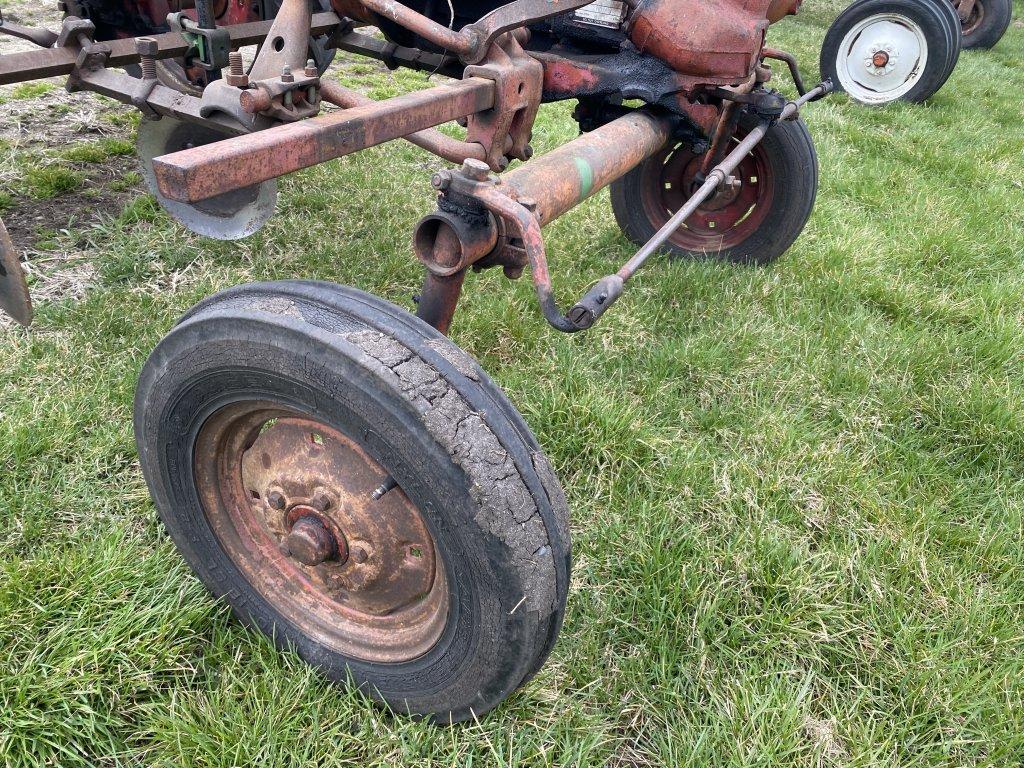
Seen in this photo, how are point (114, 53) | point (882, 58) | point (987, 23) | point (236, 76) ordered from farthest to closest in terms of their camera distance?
point (987, 23)
point (882, 58)
point (114, 53)
point (236, 76)

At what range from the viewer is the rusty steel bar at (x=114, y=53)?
234 centimetres

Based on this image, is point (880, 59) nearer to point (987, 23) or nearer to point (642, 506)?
point (987, 23)

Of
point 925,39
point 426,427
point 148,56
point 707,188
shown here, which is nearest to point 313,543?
point 426,427

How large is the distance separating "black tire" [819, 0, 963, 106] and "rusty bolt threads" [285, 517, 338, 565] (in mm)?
6881

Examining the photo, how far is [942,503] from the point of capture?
2.26m

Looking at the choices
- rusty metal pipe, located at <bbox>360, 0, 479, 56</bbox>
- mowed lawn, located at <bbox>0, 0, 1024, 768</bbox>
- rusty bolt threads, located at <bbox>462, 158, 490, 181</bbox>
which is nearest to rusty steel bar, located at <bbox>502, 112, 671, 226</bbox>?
rusty bolt threads, located at <bbox>462, 158, 490, 181</bbox>

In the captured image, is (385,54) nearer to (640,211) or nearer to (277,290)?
(640,211)

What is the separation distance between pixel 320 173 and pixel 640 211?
1.82 m

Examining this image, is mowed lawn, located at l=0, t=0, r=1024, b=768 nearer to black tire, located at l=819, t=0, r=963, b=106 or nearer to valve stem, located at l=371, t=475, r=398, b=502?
valve stem, located at l=371, t=475, r=398, b=502

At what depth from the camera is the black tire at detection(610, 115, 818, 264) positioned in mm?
3068

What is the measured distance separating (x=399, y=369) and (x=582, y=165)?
0.89 metres

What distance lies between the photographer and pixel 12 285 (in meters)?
1.73

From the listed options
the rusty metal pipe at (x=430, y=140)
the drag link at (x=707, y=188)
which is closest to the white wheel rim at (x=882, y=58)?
the drag link at (x=707, y=188)

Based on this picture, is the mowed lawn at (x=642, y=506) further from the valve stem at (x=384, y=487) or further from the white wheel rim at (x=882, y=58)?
the white wheel rim at (x=882, y=58)
